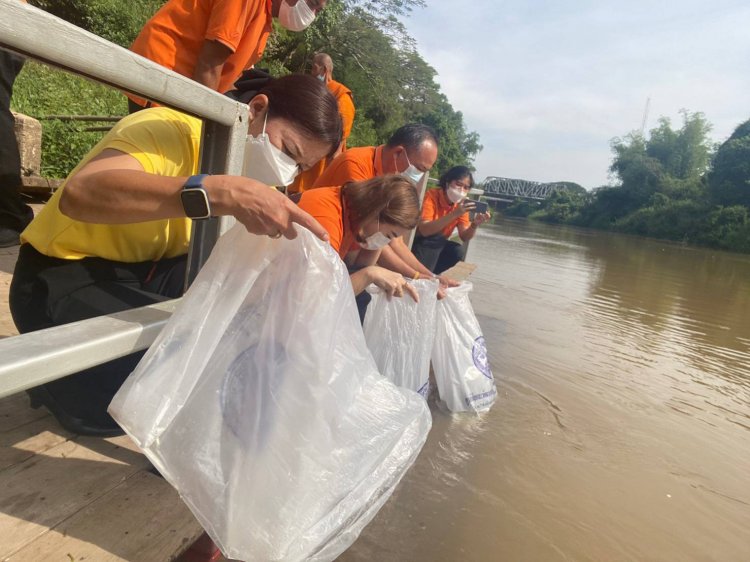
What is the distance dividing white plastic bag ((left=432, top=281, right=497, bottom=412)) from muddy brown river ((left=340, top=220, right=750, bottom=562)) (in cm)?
13

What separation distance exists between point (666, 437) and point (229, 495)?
116 inches

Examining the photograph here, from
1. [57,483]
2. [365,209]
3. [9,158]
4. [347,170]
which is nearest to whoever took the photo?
[57,483]

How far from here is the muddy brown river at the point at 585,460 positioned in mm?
1923

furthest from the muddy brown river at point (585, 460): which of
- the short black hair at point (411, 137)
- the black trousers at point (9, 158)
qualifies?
the black trousers at point (9, 158)

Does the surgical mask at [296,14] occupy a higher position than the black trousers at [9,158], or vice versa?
the surgical mask at [296,14]

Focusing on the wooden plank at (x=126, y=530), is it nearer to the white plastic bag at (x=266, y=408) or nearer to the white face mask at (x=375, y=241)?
the white plastic bag at (x=266, y=408)

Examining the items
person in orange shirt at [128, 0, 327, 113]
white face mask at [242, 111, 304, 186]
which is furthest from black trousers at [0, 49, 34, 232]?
white face mask at [242, 111, 304, 186]

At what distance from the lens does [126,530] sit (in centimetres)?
109

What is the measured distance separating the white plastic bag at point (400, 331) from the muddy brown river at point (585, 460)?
16.9 inches

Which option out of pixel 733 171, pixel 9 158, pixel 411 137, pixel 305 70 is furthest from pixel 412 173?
pixel 733 171

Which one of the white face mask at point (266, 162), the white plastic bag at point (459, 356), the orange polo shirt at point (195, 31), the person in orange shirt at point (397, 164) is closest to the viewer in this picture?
the white face mask at point (266, 162)

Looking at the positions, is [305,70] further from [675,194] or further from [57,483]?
[675,194]

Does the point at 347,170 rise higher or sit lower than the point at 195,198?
higher

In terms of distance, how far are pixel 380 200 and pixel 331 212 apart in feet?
0.73
